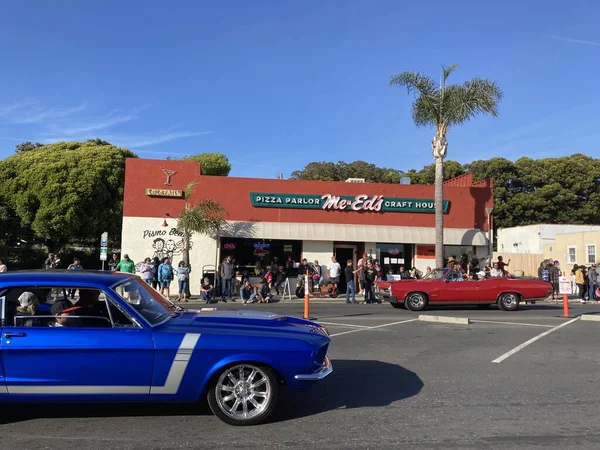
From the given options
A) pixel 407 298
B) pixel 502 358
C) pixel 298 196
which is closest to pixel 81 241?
pixel 298 196

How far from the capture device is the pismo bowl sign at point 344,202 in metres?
24.1

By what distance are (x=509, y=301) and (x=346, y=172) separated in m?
39.7

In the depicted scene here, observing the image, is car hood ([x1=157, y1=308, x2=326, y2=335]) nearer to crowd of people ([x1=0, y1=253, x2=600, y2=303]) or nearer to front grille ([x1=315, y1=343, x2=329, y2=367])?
front grille ([x1=315, y1=343, x2=329, y2=367])

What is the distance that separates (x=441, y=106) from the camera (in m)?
23.7

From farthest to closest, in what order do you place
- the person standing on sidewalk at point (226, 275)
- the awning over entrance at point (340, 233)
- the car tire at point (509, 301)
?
the awning over entrance at point (340, 233), the person standing on sidewalk at point (226, 275), the car tire at point (509, 301)

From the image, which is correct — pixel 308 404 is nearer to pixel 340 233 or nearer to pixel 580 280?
pixel 580 280

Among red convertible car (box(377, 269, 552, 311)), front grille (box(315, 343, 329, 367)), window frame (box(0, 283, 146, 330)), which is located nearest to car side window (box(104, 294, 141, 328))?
window frame (box(0, 283, 146, 330))

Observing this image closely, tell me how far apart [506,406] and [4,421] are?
16.8ft

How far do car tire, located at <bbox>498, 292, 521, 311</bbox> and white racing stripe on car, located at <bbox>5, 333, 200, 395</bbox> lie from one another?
13.8 meters

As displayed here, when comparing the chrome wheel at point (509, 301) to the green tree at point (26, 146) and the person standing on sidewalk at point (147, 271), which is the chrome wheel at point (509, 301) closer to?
the person standing on sidewalk at point (147, 271)

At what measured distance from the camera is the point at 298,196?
24.3m

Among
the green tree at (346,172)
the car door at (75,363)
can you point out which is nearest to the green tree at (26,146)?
the green tree at (346,172)

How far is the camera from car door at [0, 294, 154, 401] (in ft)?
15.6

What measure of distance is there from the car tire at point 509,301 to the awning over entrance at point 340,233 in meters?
8.26
